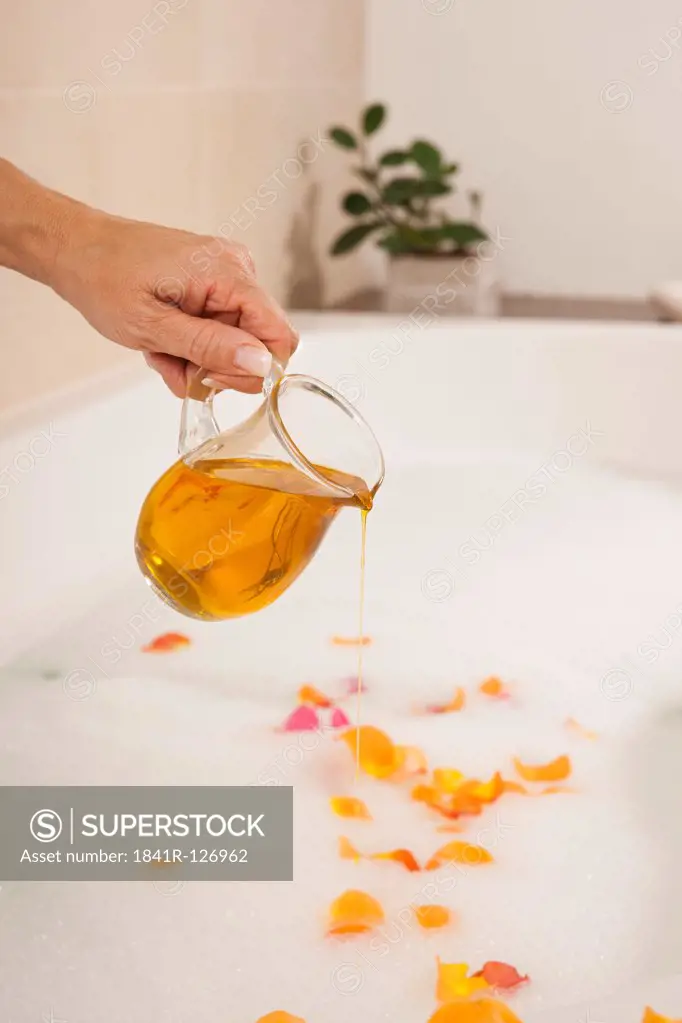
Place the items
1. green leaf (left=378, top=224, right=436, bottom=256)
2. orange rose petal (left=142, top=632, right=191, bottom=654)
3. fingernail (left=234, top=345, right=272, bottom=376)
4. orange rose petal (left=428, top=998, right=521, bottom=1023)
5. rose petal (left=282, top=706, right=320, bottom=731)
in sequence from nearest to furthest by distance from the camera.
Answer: orange rose petal (left=428, top=998, right=521, bottom=1023) → fingernail (left=234, top=345, right=272, bottom=376) → rose petal (left=282, top=706, right=320, bottom=731) → orange rose petal (left=142, top=632, right=191, bottom=654) → green leaf (left=378, top=224, right=436, bottom=256)

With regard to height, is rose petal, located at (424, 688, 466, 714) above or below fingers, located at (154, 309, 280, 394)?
below

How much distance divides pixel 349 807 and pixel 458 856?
99 millimetres

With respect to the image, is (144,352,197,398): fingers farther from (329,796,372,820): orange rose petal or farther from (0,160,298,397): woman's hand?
(329,796,372,820): orange rose petal

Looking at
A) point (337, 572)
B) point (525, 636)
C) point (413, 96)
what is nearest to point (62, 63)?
point (337, 572)

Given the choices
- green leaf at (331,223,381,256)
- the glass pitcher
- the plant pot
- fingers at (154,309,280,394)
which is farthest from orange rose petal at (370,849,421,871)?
green leaf at (331,223,381,256)

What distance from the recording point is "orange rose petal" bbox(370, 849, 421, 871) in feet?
2.88

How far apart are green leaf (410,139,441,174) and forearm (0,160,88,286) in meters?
1.27

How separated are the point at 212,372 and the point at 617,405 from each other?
1085mm

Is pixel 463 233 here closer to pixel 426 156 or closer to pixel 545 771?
pixel 426 156

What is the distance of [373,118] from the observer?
2178 mm

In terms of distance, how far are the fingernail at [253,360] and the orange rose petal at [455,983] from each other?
38 centimetres

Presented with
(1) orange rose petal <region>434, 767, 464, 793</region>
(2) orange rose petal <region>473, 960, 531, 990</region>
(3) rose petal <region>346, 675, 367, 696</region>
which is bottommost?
(2) orange rose petal <region>473, 960, 531, 990</region>

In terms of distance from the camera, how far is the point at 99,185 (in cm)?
143

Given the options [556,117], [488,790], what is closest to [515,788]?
[488,790]
